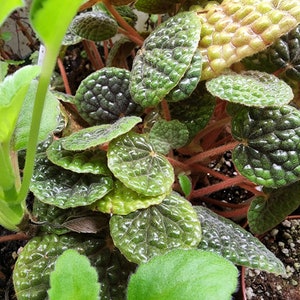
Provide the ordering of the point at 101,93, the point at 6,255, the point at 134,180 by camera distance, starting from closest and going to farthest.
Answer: the point at 134,180 < the point at 101,93 < the point at 6,255

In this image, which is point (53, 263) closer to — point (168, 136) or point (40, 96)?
point (168, 136)

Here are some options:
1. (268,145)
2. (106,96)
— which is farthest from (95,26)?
(268,145)

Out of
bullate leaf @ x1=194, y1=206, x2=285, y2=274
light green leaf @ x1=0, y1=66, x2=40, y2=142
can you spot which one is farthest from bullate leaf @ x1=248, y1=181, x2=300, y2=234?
light green leaf @ x1=0, y1=66, x2=40, y2=142

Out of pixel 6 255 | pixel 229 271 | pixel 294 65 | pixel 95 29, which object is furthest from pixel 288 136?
pixel 6 255

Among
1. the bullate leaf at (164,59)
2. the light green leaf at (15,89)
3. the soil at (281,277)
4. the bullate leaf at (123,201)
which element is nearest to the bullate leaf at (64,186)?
the bullate leaf at (123,201)

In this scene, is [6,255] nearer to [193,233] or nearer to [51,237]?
[51,237]

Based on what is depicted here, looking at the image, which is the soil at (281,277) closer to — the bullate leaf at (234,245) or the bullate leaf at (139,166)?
the bullate leaf at (234,245)
